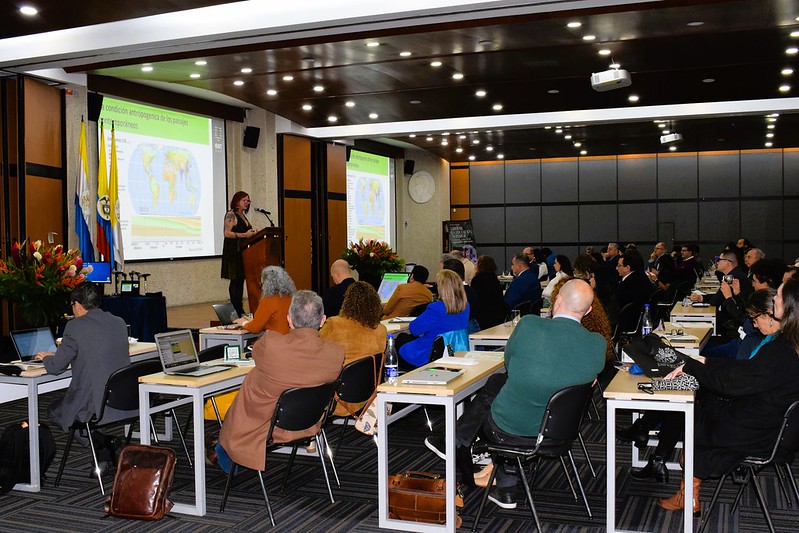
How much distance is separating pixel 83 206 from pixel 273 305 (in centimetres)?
536

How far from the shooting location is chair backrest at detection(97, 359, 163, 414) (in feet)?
15.6

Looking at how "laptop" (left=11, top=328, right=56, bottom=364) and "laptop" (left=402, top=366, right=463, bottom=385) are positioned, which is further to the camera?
"laptop" (left=11, top=328, right=56, bottom=364)

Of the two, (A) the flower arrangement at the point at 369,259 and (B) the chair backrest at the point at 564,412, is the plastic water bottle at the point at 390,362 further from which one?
(A) the flower arrangement at the point at 369,259

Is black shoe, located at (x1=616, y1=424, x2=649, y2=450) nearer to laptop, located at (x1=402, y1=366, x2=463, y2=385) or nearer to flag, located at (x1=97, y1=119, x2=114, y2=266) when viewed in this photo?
laptop, located at (x1=402, y1=366, x2=463, y2=385)

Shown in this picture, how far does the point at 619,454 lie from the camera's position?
18.4ft

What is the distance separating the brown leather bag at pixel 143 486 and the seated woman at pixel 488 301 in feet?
13.5

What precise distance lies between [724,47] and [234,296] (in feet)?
20.9

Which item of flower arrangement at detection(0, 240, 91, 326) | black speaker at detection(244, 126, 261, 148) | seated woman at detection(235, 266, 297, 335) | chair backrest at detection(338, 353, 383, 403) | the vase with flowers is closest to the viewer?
chair backrest at detection(338, 353, 383, 403)

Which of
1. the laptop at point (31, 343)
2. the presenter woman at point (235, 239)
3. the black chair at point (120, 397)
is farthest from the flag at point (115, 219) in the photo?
the black chair at point (120, 397)

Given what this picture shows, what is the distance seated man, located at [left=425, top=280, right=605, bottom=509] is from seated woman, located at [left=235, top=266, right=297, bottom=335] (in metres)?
2.55

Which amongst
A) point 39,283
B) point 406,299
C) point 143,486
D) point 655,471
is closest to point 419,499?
point 143,486

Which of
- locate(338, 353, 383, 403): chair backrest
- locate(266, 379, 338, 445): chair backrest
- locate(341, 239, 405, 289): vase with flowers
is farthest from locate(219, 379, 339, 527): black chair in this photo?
locate(341, 239, 405, 289): vase with flowers

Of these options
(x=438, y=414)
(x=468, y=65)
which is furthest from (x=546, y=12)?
(x=438, y=414)

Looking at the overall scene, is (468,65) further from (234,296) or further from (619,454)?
(619,454)
